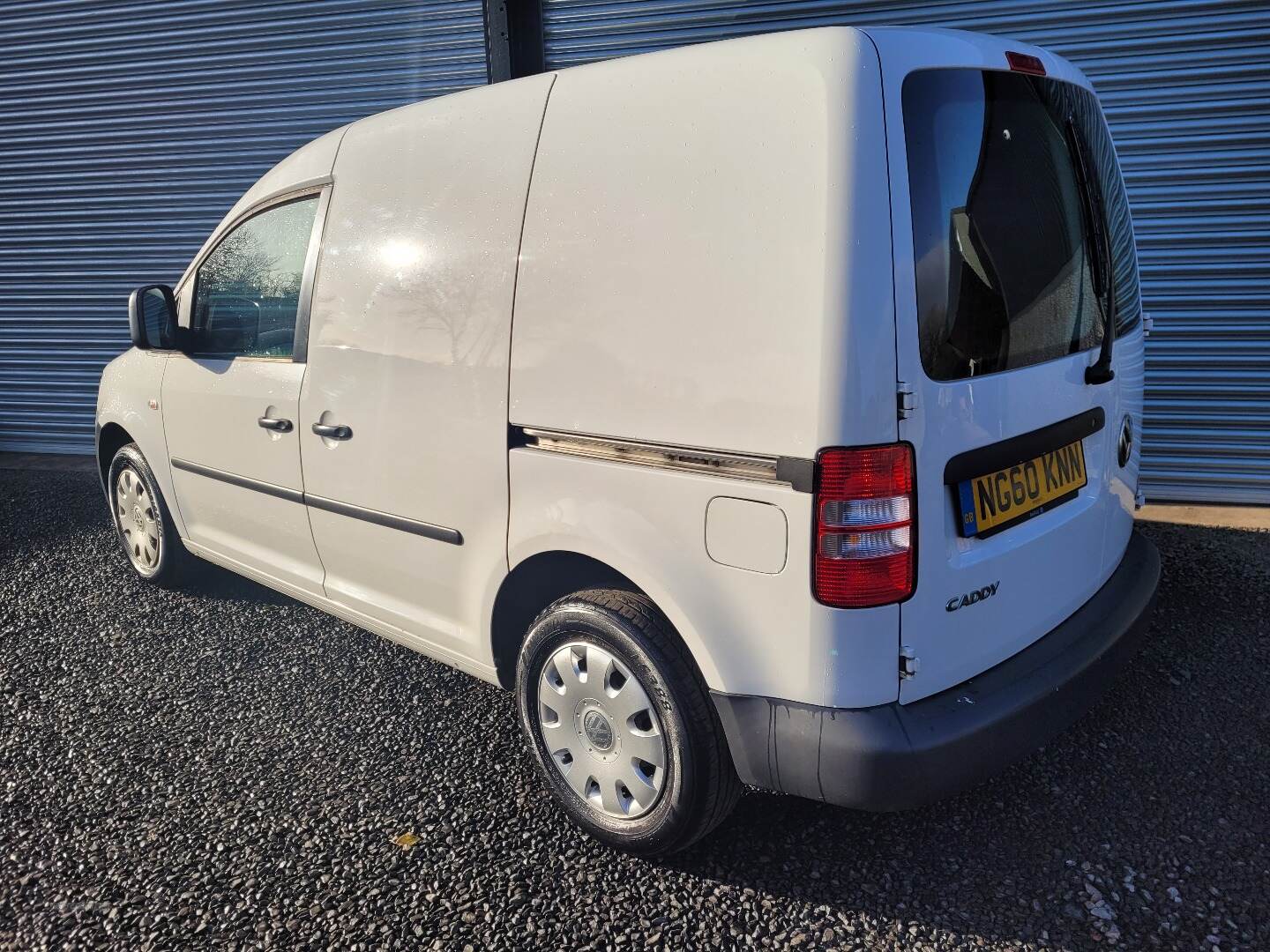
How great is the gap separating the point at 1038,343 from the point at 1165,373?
340 cm

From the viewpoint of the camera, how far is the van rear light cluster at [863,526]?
1776 millimetres

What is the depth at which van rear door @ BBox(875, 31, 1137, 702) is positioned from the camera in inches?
72.1

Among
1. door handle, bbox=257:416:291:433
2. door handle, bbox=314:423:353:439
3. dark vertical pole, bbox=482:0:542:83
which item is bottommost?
door handle, bbox=257:416:291:433

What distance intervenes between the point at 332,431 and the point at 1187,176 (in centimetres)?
441

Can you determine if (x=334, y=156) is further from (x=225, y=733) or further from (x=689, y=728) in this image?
(x=689, y=728)

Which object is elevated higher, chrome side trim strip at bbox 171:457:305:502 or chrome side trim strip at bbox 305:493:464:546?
chrome side trim strip at bbox 305:493:464:546

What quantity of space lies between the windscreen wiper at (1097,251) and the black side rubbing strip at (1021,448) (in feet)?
0.35

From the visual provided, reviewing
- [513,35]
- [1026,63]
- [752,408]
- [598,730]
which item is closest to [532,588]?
[598,730]

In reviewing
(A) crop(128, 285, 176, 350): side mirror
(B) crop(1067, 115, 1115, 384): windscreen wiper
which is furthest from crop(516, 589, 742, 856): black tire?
(A) crop(128, 285, 176, 350): side mirror

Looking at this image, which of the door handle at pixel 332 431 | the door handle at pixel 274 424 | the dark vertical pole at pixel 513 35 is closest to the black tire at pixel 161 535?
the door handle at pixel 274 424

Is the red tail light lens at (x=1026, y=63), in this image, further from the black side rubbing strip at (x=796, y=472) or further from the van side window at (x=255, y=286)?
the van side window at (x=255, y=286)

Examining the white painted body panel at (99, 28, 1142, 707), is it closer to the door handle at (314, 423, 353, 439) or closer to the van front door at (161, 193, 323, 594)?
the door handle at (314, 423, 353, 439)

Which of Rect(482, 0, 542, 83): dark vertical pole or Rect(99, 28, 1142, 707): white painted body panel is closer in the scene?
Rect(99, 28, 1142, 707): white painted body panel

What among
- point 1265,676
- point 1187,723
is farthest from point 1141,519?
point 1187,723
